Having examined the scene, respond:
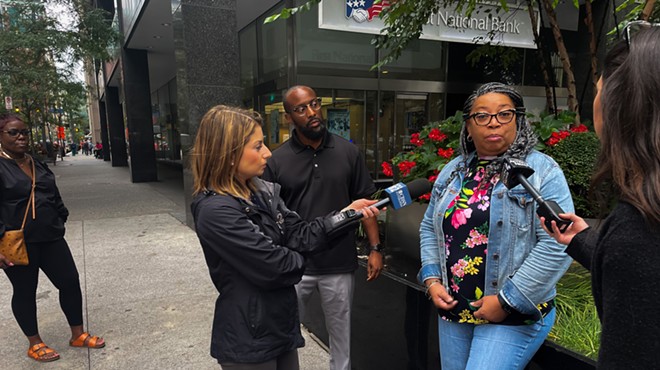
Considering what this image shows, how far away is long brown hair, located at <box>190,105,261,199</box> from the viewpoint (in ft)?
5.82

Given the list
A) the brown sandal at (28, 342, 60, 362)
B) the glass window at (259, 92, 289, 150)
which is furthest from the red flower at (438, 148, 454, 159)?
the glass window at (259, 92, 289, 150)

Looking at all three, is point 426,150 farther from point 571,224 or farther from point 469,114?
point 571,224

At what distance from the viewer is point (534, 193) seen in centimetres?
130

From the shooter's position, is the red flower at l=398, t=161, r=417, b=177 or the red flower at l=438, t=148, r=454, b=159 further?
the red flower at l=398, t=161, r=417, b=177

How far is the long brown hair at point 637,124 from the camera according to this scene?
2.88 ft

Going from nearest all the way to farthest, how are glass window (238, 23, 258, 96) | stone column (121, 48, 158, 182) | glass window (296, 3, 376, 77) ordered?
glass window (296, 3, 376, 77) < glass window (238, 23, 258, 96) < stone column (121, 48, 158, 182)

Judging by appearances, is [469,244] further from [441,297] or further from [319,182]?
[319,182]

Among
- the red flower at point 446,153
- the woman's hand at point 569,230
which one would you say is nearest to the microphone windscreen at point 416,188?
the woman's hand at point 569,230

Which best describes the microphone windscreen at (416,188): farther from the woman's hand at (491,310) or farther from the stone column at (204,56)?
the stone column at (204,56)

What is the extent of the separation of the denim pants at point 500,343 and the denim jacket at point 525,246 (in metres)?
0.10

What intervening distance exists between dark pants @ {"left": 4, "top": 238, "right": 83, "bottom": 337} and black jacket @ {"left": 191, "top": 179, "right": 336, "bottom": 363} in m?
2.28

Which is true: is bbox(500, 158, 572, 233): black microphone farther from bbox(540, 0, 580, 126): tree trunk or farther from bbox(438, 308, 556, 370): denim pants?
bbox(540, 0, 580, 126): tree trunk

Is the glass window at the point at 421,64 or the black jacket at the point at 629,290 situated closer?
the black jacket at the point at 629,290

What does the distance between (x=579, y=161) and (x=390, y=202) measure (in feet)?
7.43
